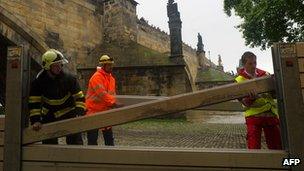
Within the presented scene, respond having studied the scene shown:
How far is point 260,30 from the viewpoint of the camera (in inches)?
551

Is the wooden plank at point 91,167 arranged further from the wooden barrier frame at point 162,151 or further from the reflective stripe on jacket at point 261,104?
the reflective stripe on jacket at point 261,104

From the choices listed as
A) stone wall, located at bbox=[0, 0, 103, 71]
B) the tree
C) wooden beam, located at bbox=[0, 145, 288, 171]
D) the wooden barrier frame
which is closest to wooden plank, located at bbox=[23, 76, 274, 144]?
the wooden barrier frame

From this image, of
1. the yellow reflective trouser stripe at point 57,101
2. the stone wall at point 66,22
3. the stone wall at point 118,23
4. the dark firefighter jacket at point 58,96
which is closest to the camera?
the dark firefighter jacket at point 58,96

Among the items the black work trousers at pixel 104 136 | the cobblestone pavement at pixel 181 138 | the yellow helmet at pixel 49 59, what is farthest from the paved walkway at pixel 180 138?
the yellow helmet at pixel 49 59

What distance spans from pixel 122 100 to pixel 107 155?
1674 mm

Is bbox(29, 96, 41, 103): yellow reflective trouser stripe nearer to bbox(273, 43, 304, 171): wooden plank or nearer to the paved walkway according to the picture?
bbox(273, 43, 304, 171): wooden plank

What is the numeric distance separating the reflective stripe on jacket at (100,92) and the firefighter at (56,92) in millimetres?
941

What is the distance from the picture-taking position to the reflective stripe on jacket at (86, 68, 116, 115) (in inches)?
184

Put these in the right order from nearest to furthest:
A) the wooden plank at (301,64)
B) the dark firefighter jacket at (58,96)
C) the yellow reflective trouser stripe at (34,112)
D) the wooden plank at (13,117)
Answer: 1. the wooden plank at (301,64)
2. the wooden plank at (13,117)
3. the yellow reflective trouser stripe at (34,112)
4. the dark firefighter jacket at (58,96)

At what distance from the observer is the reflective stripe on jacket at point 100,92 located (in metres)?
4.68

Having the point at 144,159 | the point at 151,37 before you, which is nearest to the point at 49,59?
the point at 144,159

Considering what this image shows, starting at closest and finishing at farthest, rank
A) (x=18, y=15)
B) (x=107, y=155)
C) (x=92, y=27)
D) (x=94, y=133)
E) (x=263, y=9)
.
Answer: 1. (x=107, y=155)
2. (x=94, y=133)
3. (x=263, y=9)
4. (x=18, y=15)
5. (x=92, y=27)

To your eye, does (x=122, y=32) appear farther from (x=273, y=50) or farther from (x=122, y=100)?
(x=273, y=50)

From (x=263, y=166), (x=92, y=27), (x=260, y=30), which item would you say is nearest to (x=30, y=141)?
(x=263, y=166)
